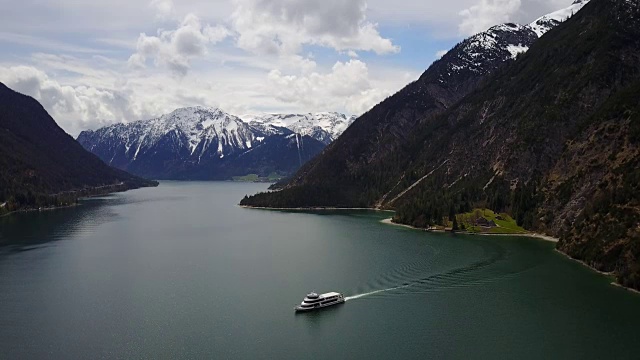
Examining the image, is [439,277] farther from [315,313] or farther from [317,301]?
[315,313]

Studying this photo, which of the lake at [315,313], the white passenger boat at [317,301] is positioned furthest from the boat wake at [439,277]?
the white passenger boat at [317,301]

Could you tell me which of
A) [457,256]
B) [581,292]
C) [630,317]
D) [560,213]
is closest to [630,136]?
[560,213]

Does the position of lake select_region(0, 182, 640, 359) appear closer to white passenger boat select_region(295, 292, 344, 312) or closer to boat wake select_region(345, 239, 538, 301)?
boat wake select_region(345, 239, 538, 301)

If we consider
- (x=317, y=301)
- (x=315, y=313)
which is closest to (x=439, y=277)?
(x=317, y=301)

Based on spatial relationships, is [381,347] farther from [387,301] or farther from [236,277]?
[236,277]

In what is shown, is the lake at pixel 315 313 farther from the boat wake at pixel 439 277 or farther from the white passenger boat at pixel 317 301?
the white passenger boat at pixel 317 301

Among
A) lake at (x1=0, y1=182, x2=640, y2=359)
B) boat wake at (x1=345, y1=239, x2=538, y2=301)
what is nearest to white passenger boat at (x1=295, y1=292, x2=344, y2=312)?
lake at (x1=0, y1=182, x2=640, y2=359)

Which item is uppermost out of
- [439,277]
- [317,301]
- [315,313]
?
[439,277]

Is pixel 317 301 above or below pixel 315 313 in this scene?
above
